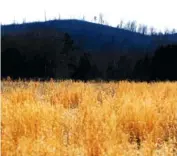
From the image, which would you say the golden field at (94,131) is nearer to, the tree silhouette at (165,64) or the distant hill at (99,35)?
the tree silhouette at (165,64)

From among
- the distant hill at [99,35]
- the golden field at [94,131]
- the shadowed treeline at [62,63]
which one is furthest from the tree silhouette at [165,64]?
the distant hill at [99,35]

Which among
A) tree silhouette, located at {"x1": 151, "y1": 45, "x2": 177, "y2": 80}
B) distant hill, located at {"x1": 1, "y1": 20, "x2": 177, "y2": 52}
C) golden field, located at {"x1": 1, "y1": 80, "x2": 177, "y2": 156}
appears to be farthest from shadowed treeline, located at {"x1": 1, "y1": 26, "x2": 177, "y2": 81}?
distant hill, located at {"x1": 1, "y1": 20, "x2": 177, "y2": 52}

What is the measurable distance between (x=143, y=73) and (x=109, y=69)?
1254 cm

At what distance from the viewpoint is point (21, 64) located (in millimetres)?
39750

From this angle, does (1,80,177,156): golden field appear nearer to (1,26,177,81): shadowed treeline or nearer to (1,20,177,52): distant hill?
(1,26,177,81): shadowed treeline

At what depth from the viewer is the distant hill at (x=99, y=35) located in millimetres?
115688

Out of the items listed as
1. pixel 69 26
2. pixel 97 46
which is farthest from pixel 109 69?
pixel 69 26

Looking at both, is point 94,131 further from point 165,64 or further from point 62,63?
point 62,63

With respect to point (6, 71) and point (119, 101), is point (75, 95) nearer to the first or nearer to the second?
point (119, 101)

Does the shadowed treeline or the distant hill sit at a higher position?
the distant hill

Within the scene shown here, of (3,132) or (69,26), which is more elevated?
(69,26)

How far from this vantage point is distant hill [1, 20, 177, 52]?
115688 millimetres

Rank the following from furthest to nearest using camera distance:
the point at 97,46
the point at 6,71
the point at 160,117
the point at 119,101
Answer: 1. the point at 97,46
2. the point at 6,71
3. the point at 119,101
4. the point at 160,117

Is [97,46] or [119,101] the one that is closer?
[119,101]
